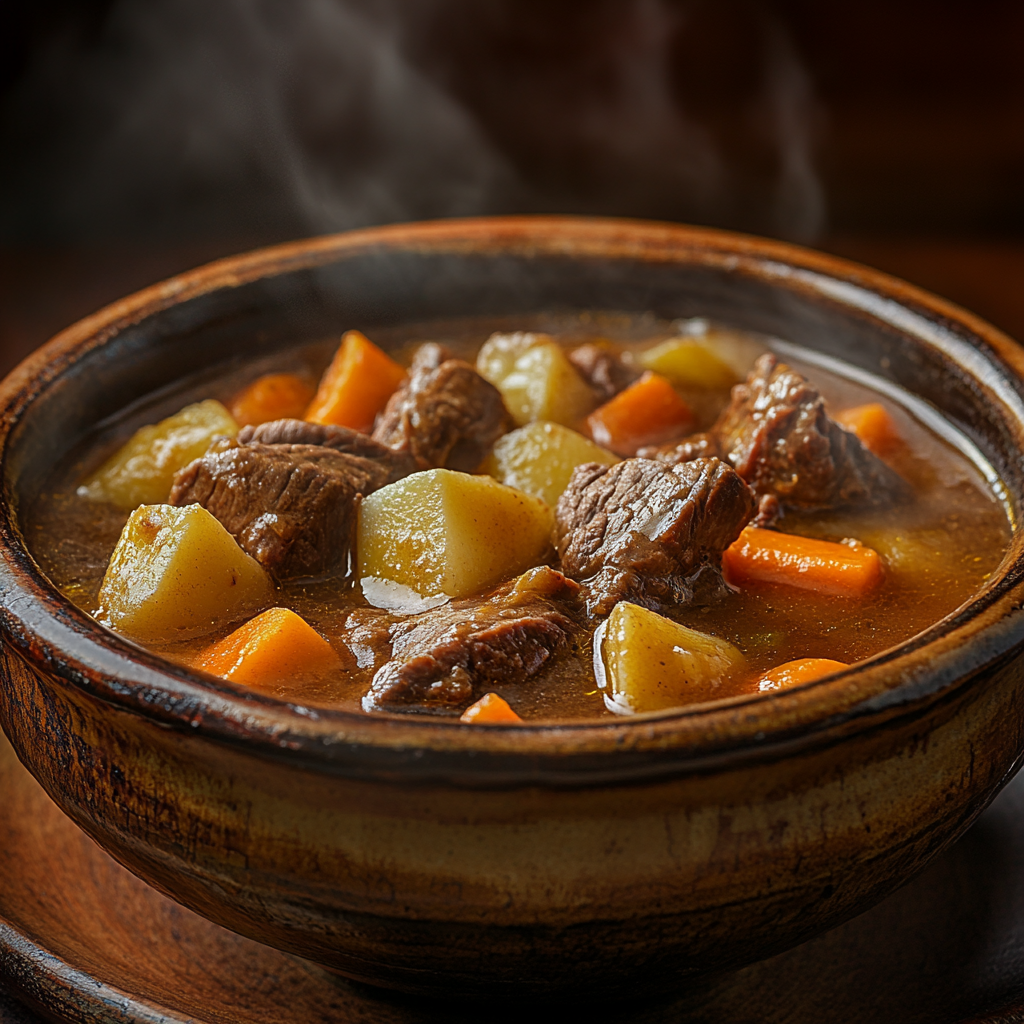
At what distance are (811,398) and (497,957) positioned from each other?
4.50 ft

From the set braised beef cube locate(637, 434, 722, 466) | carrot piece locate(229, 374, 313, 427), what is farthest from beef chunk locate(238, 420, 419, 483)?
braised beef cube locate(637, 434, 722, 466)

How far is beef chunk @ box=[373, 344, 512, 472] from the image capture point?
259 cm

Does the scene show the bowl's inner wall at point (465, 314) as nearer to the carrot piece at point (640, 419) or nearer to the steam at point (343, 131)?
the carrot piece at point (640, 419)

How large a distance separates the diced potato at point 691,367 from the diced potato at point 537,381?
0.23m

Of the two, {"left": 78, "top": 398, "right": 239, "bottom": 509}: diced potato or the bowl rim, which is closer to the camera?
the bowl rim

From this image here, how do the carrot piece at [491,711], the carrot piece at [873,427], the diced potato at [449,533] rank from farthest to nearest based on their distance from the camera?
1. the carrot piece at [873,427]
2. the diced potato at [449,533]
3. the carrot piece at [491,711]

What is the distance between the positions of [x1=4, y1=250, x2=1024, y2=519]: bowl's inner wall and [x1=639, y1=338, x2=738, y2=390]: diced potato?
0.18m

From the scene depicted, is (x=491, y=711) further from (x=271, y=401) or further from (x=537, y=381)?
(x=271, y=401)

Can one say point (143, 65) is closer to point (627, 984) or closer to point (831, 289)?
point (831, 289)

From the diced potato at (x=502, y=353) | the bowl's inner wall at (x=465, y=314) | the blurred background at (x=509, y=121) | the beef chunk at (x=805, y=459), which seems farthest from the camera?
the blurred background at (x=509, y=121)

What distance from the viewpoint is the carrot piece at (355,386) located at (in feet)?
9.32

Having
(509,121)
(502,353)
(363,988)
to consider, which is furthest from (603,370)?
(509,121)

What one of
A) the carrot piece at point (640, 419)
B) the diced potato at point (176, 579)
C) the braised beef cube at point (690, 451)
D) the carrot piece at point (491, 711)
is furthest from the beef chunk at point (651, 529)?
the diced potato at point (176, 579)

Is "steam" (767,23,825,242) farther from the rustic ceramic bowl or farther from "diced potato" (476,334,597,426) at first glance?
the rustic ceramic bowl
